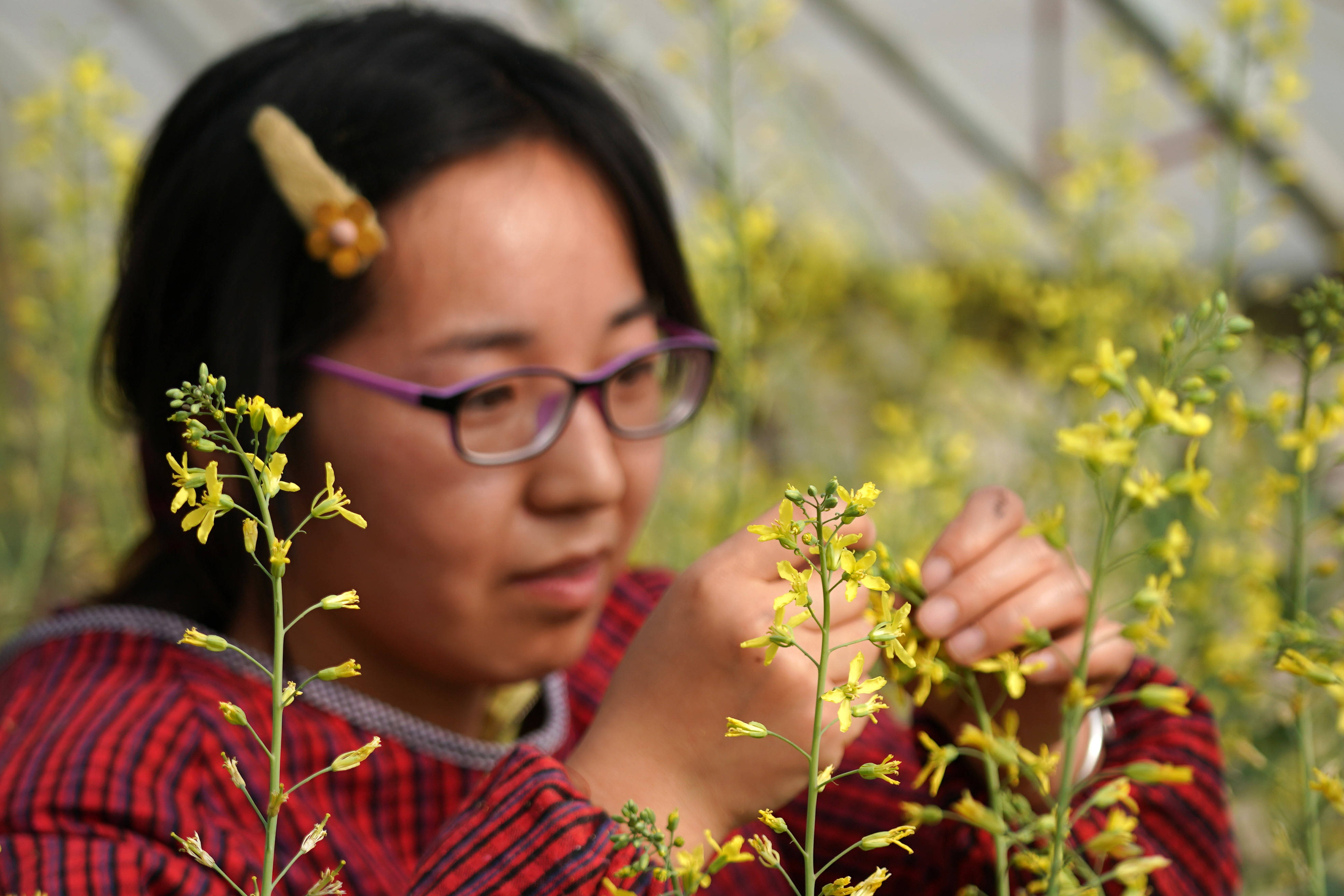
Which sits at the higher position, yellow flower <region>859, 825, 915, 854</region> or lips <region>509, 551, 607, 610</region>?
lips <region>509, 551, 607, 610</region>

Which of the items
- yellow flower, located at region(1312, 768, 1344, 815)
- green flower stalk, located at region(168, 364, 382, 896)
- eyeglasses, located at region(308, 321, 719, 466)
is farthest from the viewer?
eyeglasses, located at region(308, 321, 719, 466)

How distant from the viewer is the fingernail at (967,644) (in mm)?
498

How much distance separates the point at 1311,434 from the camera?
48 cm

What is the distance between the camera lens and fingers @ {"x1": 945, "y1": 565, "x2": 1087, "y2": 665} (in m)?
0.51

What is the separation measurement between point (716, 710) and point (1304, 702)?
248mm

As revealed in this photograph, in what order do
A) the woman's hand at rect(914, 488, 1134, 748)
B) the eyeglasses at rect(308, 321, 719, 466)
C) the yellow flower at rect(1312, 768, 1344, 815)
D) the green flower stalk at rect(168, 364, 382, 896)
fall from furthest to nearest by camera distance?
the eyeglasses at rect(308, 321, 719, 466)
the woman's hand at rect(914, 488, 1134, 748)
the yellow flower at rect(1312, 768, 1344, 815)
the green flower stalk at rect(168, 364, 382, 896)

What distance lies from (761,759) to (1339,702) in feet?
0.71

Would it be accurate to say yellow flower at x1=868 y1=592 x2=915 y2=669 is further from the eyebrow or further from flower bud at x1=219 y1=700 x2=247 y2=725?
the eyebrow

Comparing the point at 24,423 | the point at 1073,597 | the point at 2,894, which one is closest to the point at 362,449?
the point at 2,894

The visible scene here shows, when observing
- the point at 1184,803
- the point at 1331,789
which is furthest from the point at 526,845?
the point at 1184,803

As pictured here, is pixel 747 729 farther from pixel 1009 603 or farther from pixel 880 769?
pixel 1009 603

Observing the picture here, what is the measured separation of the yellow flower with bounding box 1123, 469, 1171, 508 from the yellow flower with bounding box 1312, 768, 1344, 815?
15cm

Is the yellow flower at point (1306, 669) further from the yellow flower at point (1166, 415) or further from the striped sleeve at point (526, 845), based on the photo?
the striped sleeve at point (526, 845)

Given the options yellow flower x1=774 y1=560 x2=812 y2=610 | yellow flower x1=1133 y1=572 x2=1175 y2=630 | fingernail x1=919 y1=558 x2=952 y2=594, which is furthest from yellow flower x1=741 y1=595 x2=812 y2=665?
fingernail x1=919 y1=558 x2=952 y2=594
